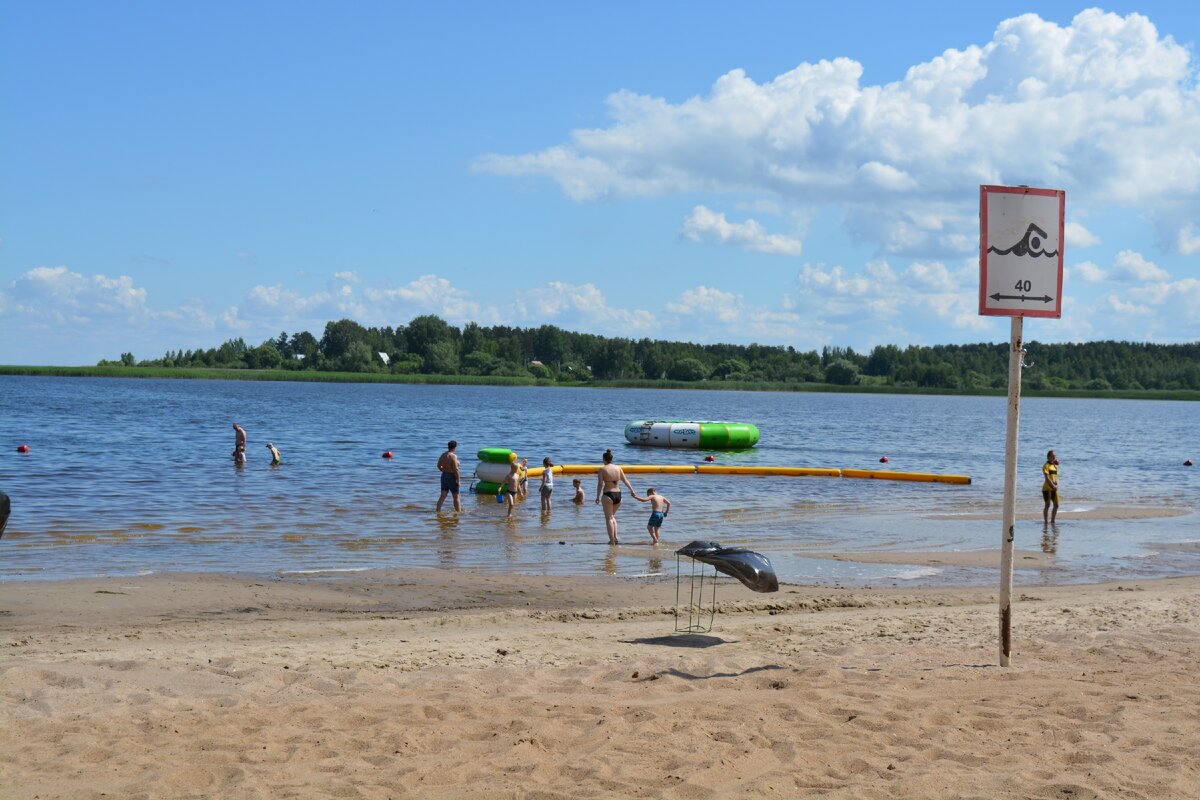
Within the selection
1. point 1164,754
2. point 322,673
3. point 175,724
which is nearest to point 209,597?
point 322,673

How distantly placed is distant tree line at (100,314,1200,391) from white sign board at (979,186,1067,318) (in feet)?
543

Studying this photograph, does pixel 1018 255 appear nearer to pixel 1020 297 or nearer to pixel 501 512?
pixel 1020 297

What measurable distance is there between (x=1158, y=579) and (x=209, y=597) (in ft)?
41.1

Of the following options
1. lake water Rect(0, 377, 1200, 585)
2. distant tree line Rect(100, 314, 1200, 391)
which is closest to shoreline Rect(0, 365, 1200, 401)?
distant tree line Rect(100, 314, 1200, 391)

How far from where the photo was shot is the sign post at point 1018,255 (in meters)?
7.46

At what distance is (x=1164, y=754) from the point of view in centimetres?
600

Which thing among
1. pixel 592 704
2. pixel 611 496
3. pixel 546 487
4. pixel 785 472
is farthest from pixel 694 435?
pixel 592 704

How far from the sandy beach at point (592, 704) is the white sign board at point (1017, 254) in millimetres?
2597

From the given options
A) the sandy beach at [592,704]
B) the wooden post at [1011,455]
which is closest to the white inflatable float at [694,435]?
the sandy beach at [592,704]

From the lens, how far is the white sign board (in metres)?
7.46

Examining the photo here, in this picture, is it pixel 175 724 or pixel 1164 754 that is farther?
pixel 175 724

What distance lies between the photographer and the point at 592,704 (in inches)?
278

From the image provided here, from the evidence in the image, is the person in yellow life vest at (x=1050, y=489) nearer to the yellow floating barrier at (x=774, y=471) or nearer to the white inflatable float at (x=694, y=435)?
the yellow floating barrier at (x=774, y=471)

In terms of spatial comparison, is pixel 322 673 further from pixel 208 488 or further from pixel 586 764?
pixel 208 488
